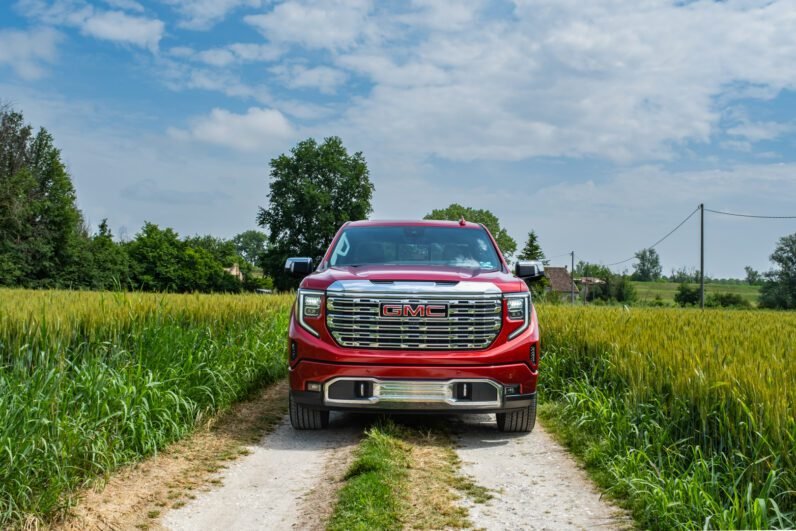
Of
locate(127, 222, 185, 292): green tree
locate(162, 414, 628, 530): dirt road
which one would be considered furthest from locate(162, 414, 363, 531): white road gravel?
locate(127, 222, 185, 292): green tree

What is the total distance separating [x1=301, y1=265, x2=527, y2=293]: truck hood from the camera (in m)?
6.63

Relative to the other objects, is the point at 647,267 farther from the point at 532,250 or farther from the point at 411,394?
the point at 411,394

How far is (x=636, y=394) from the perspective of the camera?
21.1 feet

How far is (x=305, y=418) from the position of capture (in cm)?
715

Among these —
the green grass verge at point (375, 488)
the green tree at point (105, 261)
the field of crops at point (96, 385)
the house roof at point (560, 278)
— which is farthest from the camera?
the house roof at point (560, 278)

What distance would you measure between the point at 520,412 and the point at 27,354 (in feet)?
14.7

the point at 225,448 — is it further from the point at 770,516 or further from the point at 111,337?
the point at 770,516

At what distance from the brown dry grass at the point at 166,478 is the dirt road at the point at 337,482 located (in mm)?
150

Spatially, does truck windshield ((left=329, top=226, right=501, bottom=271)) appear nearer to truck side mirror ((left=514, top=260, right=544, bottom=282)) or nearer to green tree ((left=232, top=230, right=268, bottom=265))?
truck side mirror ((left=514, top=260, right=544, bottom=282))

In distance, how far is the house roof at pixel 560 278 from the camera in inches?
4936

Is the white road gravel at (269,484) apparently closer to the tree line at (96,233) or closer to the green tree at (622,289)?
the tree line at (96,233)

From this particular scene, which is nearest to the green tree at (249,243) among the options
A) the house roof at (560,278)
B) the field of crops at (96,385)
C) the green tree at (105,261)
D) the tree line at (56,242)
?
the house roof at (560,278)

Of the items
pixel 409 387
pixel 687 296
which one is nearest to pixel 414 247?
pixel 409 387

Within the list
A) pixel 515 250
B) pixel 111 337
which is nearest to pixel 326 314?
pixel 111 337
